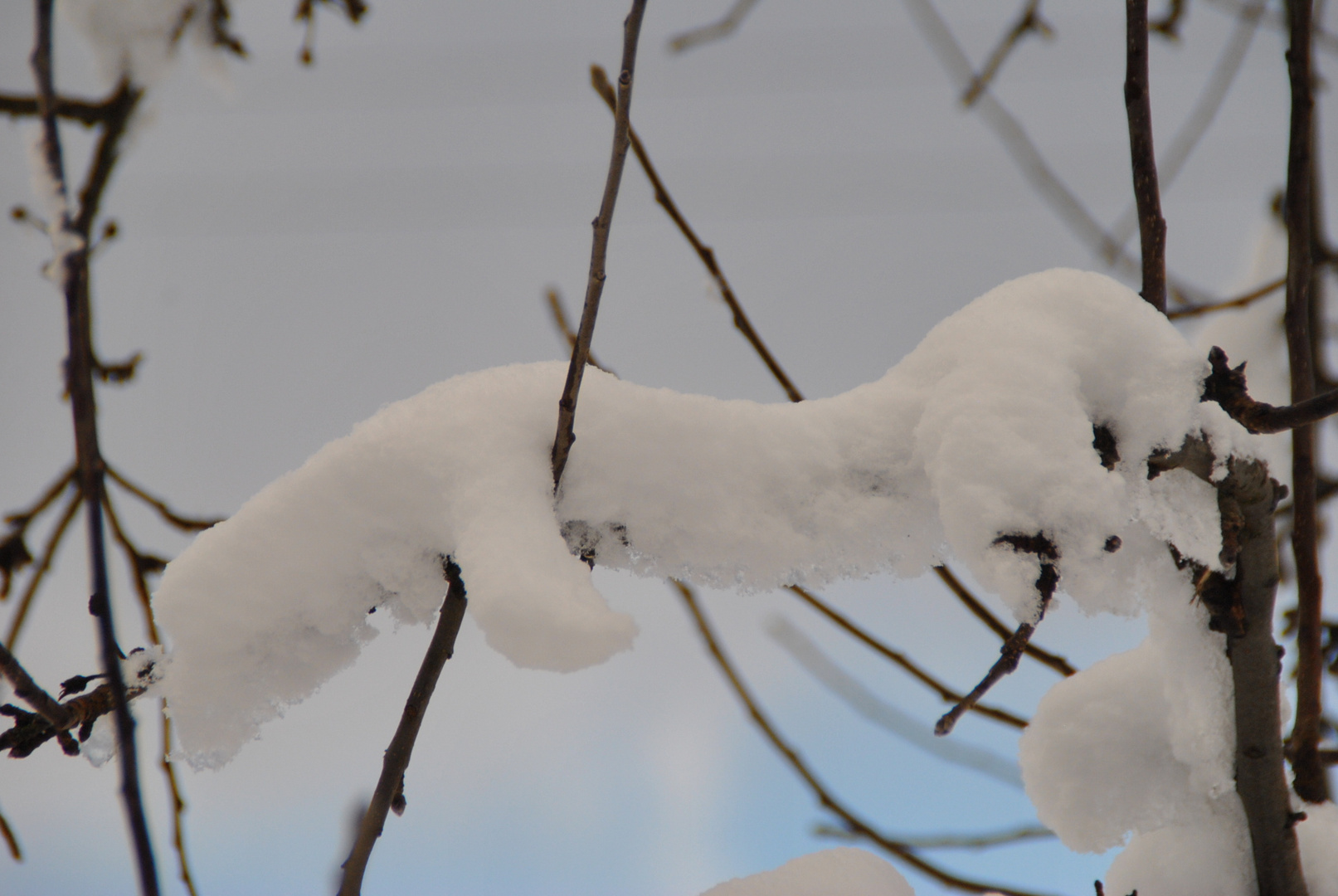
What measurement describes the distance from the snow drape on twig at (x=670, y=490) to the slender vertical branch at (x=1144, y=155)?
124 millimetres

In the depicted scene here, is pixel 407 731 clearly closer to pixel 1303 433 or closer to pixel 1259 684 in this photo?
pixel 1259 684

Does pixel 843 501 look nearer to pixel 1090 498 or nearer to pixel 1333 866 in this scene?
pixel 1090 498

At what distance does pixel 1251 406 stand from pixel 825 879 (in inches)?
19.7

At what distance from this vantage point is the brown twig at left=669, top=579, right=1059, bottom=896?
0.99m

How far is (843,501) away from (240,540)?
1.40 feet

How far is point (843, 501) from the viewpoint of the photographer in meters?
0.53

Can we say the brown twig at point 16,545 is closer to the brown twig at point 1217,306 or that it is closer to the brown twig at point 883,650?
the brown twig at point 883,650

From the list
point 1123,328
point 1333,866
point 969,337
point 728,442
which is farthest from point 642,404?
point 1333,866

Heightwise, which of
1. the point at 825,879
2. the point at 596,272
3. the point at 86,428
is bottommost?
the point at 825,879

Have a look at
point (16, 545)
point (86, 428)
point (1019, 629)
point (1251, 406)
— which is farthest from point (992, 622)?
point (16, 545)

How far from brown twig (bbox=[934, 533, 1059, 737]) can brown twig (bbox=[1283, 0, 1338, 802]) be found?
571 millimetres

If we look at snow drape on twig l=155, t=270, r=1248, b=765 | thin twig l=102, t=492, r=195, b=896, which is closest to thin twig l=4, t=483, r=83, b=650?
thin twig l=102, t=492, r=195, b=896

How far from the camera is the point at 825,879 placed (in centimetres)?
66

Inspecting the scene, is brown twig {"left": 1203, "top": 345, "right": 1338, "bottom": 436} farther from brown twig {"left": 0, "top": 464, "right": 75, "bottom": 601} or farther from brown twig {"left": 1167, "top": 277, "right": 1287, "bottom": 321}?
brown twig {"left": 0, "top": 464, "right": 75, "bottom": 601}
